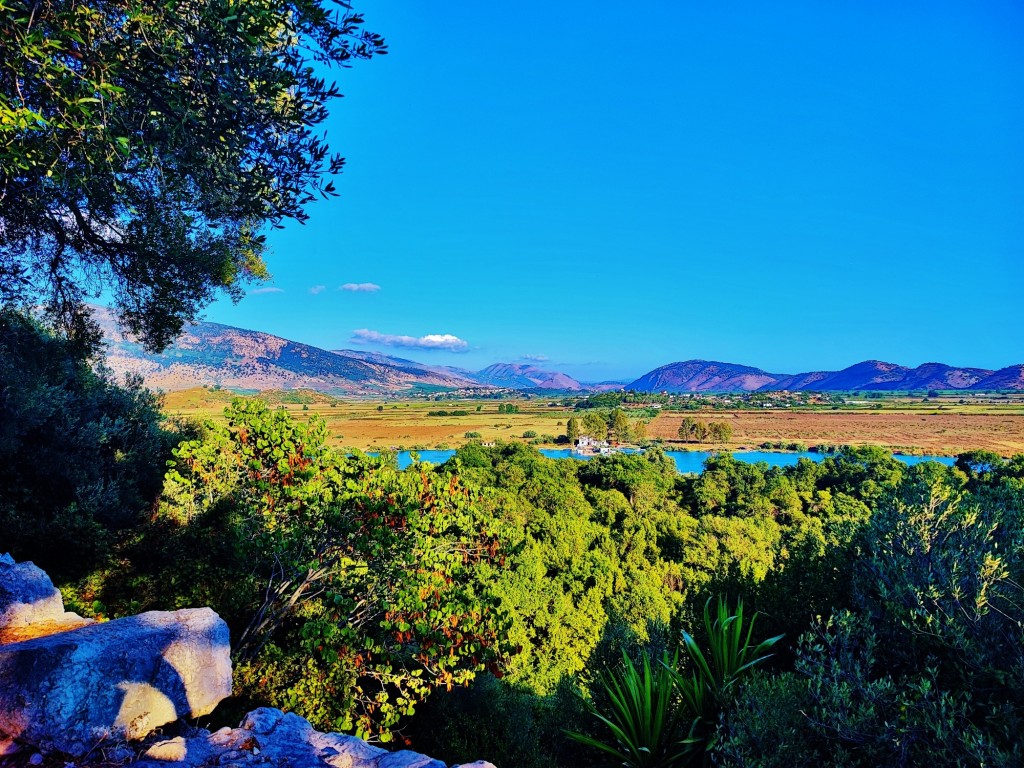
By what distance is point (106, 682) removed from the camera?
11.1 feet

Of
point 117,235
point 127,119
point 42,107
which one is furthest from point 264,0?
point 117,235

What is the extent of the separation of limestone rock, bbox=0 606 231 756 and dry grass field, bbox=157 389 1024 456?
53446 millimetres

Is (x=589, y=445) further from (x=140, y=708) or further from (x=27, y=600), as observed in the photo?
(x=140, y=708)

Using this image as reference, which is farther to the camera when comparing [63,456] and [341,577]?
[63,456]

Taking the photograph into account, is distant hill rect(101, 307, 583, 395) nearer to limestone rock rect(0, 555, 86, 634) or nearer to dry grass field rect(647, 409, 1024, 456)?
limestone rock rect(0, 555, 86, 634)

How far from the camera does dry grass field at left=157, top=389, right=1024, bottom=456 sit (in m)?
71.3

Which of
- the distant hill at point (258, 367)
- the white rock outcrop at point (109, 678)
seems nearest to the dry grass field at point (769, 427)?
the distant hill at point (258, 367)

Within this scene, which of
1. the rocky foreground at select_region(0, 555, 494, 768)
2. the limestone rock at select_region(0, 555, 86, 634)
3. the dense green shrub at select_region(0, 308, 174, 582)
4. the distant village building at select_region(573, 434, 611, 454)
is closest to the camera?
the rocky foreground at select_region(0, 555, 494, 768)

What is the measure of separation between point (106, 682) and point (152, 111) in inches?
171

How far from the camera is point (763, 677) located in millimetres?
4504

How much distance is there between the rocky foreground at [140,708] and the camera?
312 cm

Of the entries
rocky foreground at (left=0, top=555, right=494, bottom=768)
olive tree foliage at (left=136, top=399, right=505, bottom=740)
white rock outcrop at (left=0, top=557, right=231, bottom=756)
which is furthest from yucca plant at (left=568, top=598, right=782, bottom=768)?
white rock outcrop at (left=0, top=557, right=231, bottom=756)

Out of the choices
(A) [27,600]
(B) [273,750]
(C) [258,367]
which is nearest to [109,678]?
(B) [273,750]

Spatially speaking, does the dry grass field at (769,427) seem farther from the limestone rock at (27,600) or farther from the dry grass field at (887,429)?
the limestone rock at (27,600)
